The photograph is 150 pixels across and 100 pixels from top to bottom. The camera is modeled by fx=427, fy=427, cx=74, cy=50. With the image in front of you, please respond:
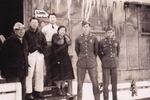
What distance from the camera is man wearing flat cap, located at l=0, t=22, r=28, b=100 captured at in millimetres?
10820

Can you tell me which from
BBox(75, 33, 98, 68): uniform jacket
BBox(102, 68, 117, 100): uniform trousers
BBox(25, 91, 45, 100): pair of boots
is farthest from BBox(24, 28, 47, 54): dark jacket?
BBox(102, 68, 117, 100): uniform trousers

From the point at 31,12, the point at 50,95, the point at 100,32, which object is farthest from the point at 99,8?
the point at 50,95

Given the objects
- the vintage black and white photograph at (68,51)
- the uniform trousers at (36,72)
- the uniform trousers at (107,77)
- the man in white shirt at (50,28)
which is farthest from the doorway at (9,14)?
the uniform trousers at (107,77)

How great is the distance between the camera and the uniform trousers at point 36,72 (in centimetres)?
1110

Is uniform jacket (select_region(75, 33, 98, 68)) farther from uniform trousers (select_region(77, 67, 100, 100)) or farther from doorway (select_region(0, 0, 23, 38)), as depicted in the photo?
doorway (select_region(0, 0, 23, 38))

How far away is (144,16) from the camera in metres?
16.7

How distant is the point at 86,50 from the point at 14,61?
2.50 meters

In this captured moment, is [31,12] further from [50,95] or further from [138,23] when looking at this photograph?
[138,23]

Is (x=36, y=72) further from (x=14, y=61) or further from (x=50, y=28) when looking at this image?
(x=50, y=28)

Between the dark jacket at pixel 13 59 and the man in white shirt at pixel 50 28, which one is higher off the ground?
the man in white shirt at pixel 50 28

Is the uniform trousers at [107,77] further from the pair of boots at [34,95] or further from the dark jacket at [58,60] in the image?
the pair of boots at [34,95]

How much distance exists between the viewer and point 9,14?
1257cm

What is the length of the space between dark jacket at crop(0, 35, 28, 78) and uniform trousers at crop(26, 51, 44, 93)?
26cm

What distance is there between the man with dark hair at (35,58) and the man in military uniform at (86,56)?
1536 millimetres
